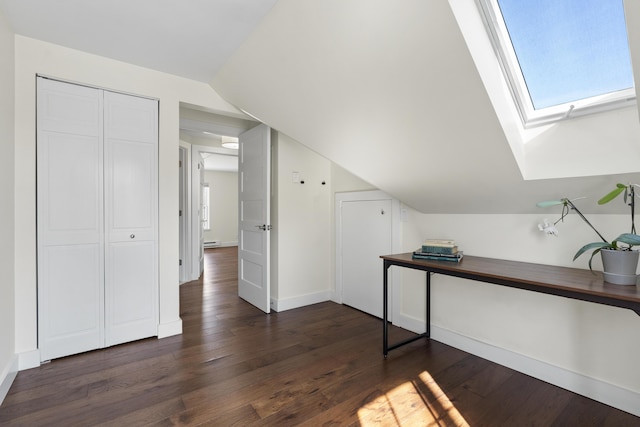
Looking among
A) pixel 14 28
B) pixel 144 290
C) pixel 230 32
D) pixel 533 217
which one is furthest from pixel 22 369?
pixel 533 217

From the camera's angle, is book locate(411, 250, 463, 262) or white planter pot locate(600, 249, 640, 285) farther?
book locate(411, 250, 463, 262)

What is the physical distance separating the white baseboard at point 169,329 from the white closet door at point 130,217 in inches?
2.0

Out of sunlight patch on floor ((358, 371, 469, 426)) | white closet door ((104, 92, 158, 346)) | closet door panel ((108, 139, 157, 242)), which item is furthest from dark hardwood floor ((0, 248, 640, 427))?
closet door panel ((108, 139, 157, 242))

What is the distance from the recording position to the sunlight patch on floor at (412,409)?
156cm

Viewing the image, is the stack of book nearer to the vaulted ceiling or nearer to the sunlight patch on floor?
the vaulted ceiling

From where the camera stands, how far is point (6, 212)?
1.87 metres

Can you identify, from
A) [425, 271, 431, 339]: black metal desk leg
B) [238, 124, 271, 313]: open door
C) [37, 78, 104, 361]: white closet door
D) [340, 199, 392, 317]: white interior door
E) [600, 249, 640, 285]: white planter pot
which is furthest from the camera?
[238, 124, 271, 313]: open door

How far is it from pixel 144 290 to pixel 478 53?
2.76 meters

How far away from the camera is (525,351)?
2008 mm

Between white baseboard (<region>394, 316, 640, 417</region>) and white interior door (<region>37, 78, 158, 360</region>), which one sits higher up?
white interior door (<region>37, 78, 158, 360</region>)

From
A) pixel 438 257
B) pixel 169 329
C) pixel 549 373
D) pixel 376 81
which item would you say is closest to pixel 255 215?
pixel 169 329

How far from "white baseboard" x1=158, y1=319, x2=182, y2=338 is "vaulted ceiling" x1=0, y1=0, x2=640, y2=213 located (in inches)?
75.3

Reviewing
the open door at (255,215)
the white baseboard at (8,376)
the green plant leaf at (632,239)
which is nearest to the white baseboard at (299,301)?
the open door at (255,215)

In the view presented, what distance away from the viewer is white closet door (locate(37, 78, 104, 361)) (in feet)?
7.04
